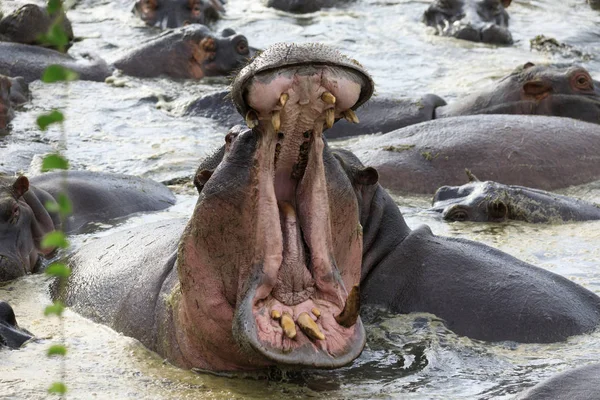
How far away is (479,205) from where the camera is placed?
719 cm

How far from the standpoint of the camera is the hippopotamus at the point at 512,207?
7137 mm

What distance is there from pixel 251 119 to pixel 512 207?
3.70 metres

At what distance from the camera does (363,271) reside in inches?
204

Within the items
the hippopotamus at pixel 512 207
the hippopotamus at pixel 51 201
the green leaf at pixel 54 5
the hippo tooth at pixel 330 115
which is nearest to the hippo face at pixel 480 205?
the hippopotamus at pixel 512 207

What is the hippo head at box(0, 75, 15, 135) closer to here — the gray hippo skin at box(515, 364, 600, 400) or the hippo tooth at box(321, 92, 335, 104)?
the hippo tooth at box(321, 92, 335, 104)

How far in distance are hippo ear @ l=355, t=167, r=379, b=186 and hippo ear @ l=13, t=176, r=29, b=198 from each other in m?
2.35

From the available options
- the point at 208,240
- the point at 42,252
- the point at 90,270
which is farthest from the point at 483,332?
the point at 42,252

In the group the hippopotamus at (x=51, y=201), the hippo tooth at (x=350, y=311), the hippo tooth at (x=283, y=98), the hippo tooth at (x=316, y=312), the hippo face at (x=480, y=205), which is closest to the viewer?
the hippo tooth at (x=283, y=98)

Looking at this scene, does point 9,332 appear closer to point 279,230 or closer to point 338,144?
point 279,230

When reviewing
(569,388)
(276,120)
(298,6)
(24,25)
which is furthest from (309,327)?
(298,6)

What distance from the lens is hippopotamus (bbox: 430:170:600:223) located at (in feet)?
23.4

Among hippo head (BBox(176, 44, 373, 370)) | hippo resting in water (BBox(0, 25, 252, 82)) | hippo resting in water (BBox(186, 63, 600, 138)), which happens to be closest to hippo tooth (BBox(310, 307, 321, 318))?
hippo head (BBox(176, 44, 373, 370))

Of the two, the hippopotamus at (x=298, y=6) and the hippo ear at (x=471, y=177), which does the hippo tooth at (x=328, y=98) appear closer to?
the hippo ear at (x=471, y=177)

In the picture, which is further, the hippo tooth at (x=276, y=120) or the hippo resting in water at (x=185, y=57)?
the hippo resting in water at (x=185, y=57)
